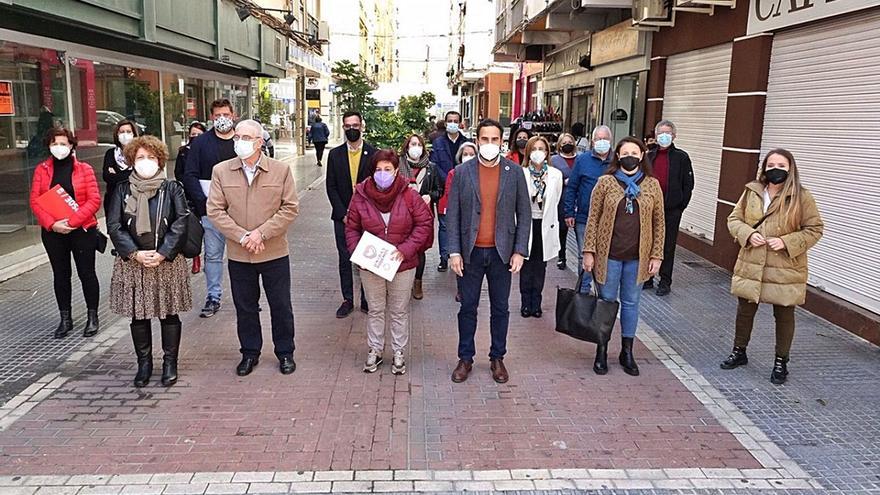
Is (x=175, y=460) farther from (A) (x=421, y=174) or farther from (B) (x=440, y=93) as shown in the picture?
(B) (x=440, y=93)

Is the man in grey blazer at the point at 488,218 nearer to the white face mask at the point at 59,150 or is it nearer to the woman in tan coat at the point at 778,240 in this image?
the woman in tan coat at the point at 778,240

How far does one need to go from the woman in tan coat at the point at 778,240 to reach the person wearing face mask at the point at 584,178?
1.92 m

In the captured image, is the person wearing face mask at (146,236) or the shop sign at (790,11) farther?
the shop sign at (790,11)

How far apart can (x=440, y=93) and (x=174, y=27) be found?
80.0ft

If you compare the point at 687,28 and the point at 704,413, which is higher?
the point at 687,28

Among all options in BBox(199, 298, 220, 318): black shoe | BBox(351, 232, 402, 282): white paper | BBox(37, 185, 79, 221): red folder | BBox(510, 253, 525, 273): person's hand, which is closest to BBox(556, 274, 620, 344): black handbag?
BBox(510, 253, 525, 273): person's hand

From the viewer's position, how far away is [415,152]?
26.1 feet

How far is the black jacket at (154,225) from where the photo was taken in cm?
491

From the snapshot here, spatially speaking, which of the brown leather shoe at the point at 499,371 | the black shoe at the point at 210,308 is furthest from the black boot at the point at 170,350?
the brown leather shoe at the point at 499,371

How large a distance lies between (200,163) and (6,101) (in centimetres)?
348

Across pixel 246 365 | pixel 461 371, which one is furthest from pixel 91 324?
pixel 461 371

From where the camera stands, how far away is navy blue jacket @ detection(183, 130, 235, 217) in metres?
6.65

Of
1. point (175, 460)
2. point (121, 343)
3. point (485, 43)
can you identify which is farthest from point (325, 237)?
point (485, 43)

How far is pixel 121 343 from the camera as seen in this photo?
6039 millimetres
